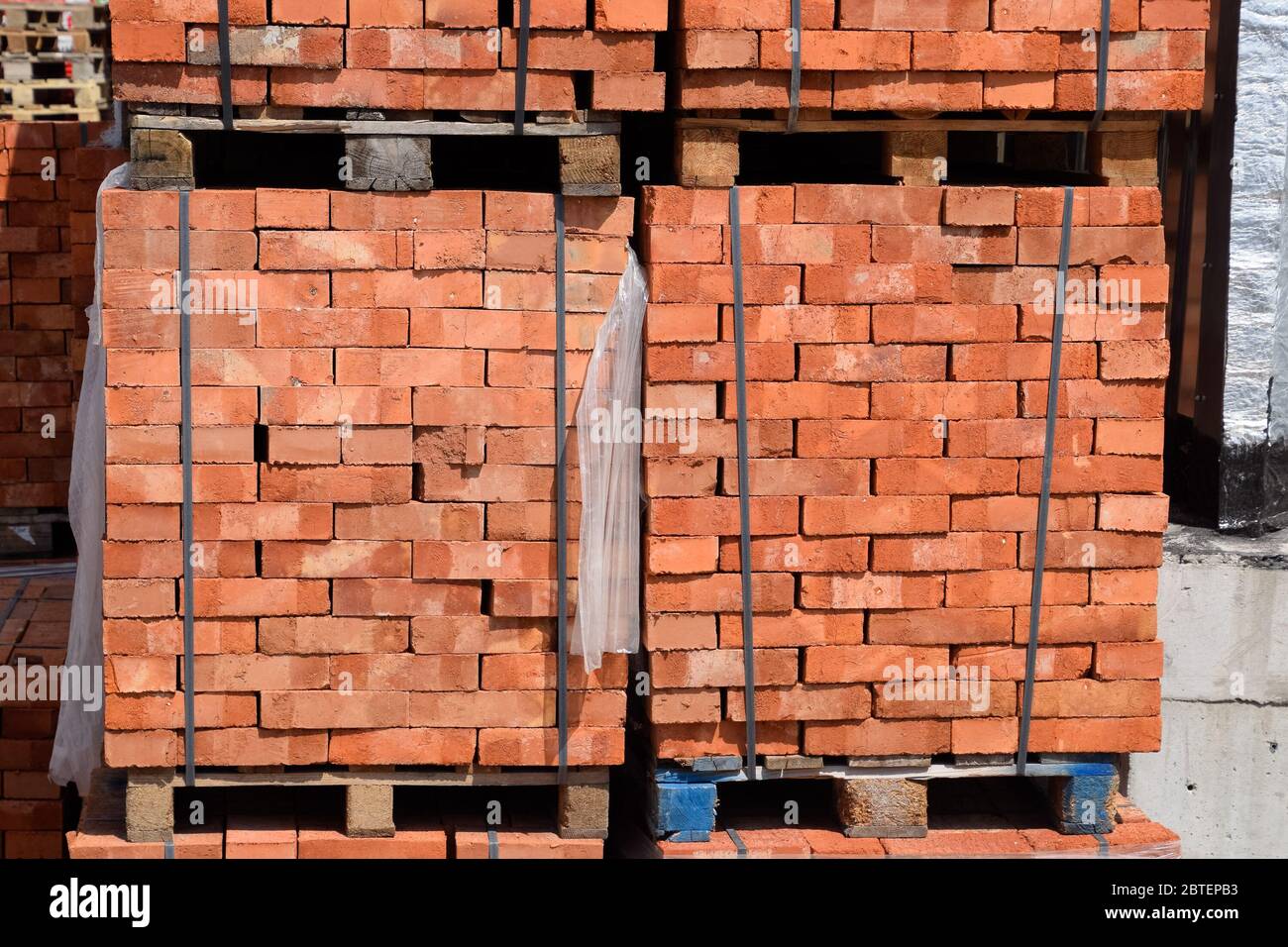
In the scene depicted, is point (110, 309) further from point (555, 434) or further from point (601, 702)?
point (601, 702)

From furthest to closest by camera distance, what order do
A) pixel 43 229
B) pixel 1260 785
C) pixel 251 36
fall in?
pixel 43 229
pixel 1260 785
pixel 251 36

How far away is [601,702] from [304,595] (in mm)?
988

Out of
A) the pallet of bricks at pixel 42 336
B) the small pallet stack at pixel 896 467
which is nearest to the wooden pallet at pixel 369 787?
the small pallet stack at pixel 896 467

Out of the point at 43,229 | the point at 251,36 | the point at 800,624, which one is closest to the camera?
the point at 251,36

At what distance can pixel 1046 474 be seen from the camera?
16.1ft

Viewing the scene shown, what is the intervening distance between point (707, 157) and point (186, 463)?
1.84 metres

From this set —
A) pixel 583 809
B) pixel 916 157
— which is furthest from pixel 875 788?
pixel 916 157

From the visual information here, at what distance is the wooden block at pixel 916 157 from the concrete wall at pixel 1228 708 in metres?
1.96

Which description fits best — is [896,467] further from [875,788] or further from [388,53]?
[388,53]

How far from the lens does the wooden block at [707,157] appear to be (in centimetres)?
475

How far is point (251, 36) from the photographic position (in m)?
4.58

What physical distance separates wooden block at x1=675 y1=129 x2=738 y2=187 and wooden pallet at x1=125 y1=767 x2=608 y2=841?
1.89 m

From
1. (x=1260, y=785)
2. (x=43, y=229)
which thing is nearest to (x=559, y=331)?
(x=1260, y=785)

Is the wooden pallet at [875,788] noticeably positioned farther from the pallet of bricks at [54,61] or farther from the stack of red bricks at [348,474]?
the pallet of bricks at [54,61]
